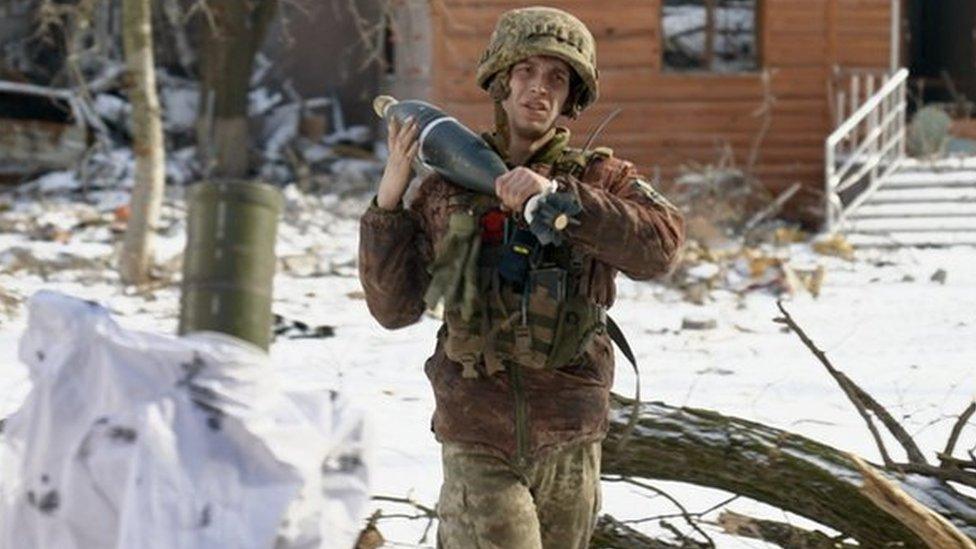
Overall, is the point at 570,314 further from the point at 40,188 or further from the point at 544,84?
the point at 40,188

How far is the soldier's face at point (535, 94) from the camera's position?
3.81 m

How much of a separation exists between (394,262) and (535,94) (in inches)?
18.2

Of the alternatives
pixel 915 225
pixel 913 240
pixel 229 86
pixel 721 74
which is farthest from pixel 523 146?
pixel 229 86

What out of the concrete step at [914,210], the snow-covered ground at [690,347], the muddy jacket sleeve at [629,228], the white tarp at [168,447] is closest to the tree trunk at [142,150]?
the snow-covered ground at [690,347]

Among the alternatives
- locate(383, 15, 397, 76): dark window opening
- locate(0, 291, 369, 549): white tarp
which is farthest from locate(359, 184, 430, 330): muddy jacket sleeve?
locate(383, 15, 397, 76): dark window opening

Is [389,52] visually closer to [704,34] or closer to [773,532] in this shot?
[704,34]

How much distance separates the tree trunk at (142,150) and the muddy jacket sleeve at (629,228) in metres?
9.08

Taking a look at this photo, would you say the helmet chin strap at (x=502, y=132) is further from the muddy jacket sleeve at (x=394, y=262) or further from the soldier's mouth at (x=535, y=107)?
the muddy jacket sleeve at (x=394, y=262)

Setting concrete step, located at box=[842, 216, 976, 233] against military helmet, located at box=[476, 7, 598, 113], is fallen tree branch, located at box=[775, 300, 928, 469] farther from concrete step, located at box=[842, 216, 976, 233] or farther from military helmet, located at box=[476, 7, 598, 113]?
concrete step, located at box=[842, 216, 976, 233]

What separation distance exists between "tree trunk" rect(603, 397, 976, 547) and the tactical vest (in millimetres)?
1308

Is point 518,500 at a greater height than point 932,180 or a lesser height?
greater

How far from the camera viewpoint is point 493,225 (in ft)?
12.3

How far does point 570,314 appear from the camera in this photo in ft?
12.2

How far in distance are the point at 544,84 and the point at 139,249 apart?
908 centimetres
